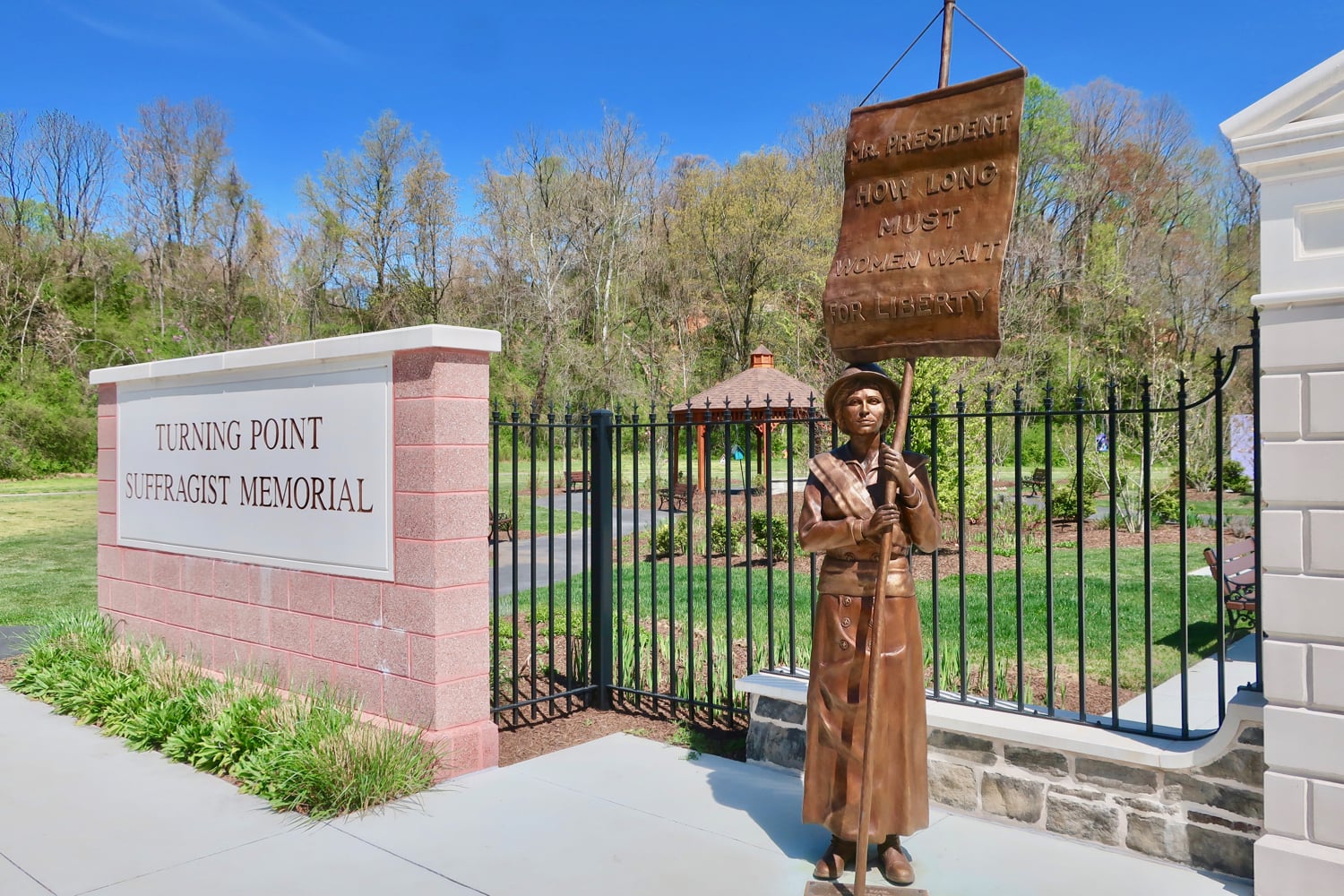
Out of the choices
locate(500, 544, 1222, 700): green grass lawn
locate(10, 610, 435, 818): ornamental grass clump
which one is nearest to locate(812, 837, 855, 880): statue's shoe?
locate(500, 544, 1222, 700): green grass lawn

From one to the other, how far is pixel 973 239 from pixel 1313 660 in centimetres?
208

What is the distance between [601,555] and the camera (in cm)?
666

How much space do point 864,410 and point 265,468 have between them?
14.2 feet

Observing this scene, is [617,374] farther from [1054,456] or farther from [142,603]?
[142,603]

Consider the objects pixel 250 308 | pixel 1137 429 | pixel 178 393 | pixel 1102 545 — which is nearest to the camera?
pixel 178 393

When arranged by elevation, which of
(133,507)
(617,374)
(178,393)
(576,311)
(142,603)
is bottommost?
(142,603)

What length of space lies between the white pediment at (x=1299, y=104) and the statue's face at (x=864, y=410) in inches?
67.7

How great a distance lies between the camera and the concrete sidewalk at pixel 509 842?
4035mm

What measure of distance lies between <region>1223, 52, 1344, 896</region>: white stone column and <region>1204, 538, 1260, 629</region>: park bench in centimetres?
316

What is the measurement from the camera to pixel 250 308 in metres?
40.7

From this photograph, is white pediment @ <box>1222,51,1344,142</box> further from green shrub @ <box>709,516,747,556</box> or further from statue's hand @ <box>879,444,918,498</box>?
green shrub @ <box>709,516,747,556</box>

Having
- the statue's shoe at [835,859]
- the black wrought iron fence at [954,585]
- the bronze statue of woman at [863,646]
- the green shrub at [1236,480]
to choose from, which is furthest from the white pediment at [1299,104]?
the green shrub at [1236,480]

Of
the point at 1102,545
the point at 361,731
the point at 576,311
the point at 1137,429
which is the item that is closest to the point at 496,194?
the point at 576,311

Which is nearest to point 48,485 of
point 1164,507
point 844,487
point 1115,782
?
point 1164,507
